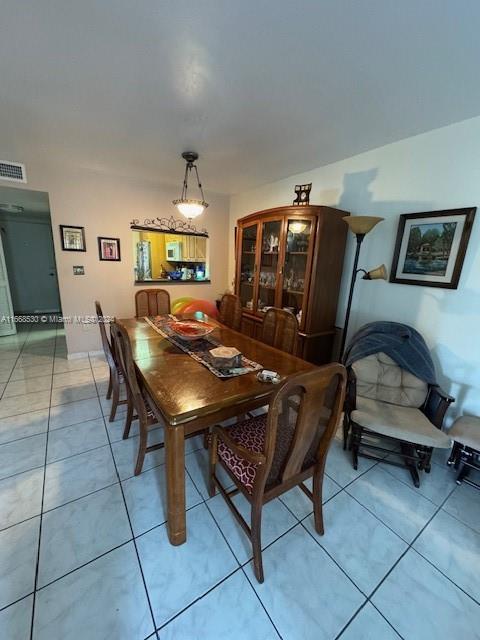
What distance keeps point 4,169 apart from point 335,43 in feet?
11.1

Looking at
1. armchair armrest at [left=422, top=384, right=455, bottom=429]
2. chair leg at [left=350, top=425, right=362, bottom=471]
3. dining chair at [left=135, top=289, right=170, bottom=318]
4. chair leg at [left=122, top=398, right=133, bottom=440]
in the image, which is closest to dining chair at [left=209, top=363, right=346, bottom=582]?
chair leg at [left=350, top=425, right=362, bottom=471]

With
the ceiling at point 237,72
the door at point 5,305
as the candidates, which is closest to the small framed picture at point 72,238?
the ceiling at point 237,72

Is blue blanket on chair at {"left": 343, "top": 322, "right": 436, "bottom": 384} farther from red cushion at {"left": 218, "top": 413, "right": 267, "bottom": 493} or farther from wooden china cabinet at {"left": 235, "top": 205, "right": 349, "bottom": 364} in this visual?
red cushion at {"left": 218, "top": 413, "right": 267, "bottom": 493}

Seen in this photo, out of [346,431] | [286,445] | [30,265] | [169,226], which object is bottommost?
[346,431]

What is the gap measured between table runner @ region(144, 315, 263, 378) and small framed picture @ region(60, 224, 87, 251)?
1.49 metres

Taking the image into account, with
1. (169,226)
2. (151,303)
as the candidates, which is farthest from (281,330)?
(169,226)

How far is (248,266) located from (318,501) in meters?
2.69

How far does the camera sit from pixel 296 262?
2.68 meters

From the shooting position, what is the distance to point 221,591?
43.3 inches

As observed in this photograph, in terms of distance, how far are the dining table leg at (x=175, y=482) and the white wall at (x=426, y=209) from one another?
2.08 metres

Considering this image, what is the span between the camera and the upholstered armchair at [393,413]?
166 centimetres

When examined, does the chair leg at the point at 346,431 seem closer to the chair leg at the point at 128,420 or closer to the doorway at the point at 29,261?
the chair leg at the point at 128,420

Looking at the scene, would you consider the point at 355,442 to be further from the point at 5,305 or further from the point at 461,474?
the point at 5,305

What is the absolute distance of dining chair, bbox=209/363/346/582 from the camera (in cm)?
93
